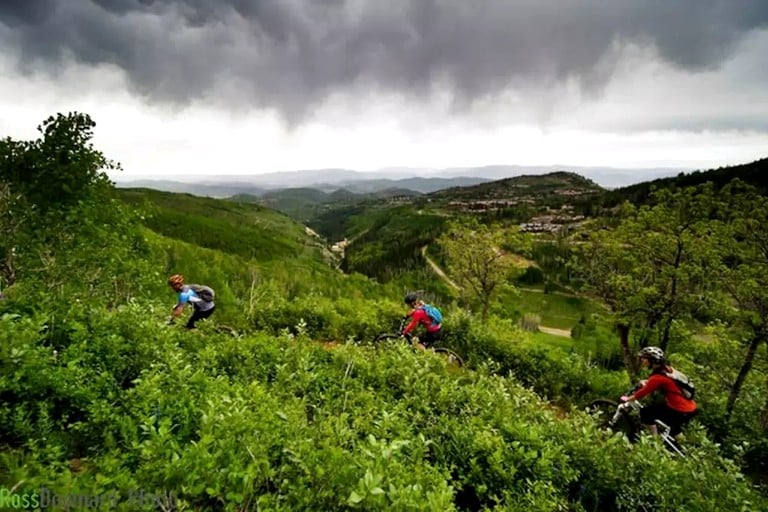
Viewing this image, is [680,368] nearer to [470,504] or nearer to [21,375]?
[470,504]

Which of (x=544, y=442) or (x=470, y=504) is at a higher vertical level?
(x=544, y=442)

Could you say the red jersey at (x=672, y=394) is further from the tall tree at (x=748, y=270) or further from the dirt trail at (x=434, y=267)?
the dirt trail at (x=434, y=267)

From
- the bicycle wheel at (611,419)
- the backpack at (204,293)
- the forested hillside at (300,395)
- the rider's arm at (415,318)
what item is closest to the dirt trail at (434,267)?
the forested hillside at (300,395)

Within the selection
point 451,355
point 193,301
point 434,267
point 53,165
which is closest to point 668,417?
point 451,355

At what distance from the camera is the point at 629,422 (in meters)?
9.59

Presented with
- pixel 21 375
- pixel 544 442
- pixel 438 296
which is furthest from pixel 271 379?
pixel 438 296

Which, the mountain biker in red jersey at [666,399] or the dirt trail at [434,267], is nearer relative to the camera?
the mountain biker in red jersey at [666,399]

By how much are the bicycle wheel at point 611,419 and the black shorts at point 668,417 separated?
32.1 inches

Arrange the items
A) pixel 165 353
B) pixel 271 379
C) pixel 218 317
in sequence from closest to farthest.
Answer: pixel 165 353
pixel 271 379
pixel 218 317

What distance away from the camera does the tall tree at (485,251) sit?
26.5 m

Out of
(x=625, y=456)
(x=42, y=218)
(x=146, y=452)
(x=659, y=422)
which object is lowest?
(x=659, y=422)

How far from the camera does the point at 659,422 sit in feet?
27.0

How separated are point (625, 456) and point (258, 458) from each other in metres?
5.30

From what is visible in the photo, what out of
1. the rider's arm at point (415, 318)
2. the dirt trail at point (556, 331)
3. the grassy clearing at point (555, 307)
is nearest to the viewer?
the rider's arm at point (415, 318)
